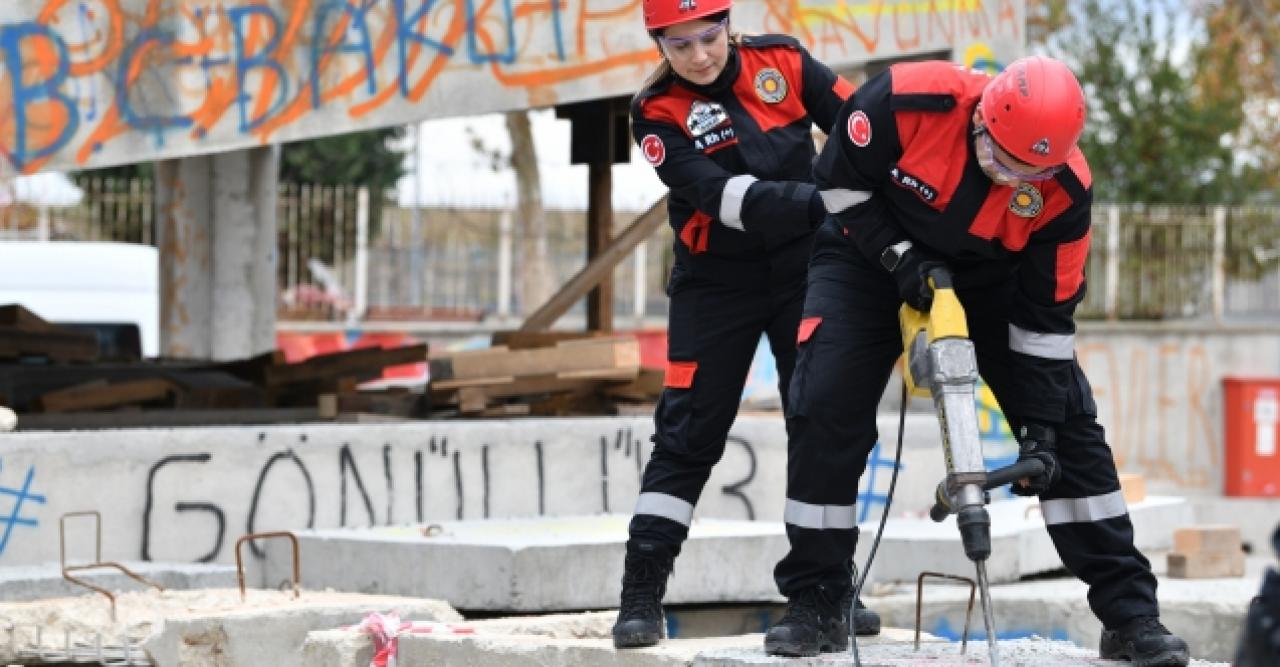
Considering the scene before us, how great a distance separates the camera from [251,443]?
9.05m

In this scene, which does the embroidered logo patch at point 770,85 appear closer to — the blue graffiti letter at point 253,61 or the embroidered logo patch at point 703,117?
the embroidered logo patch at point 703,117

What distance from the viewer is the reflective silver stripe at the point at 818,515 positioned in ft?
17.7

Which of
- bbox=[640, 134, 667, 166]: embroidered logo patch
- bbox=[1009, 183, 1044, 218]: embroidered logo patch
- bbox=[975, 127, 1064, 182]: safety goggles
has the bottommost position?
bbox=[1009, 183, 1044, 218]: embroidered logo patch

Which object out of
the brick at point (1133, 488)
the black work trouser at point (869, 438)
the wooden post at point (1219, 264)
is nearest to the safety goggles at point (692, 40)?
the black work trouser at point (869, 438)

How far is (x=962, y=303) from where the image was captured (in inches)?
211

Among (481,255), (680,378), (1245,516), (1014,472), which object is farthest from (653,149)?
(481,255)

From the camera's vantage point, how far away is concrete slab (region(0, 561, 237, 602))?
7.61 meters

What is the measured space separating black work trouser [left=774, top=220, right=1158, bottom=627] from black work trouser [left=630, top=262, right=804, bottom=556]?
19.1 inches

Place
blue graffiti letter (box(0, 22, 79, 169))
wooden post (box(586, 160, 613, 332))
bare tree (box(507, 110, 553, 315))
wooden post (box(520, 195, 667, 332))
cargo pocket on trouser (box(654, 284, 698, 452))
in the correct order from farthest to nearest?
bare tree (box(507, 110, 553, 315))
wooden post (box(586, 160, 613, 332))
wooden post (box(520, 195, 667, 332))
blue graffiti letter (box(0, 22, 79, 169))
cargo pocket on trouser (box(654, 284, 698, 452))

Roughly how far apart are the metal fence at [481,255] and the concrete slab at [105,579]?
14395 mm

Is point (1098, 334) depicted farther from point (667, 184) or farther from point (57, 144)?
point (667, 184)

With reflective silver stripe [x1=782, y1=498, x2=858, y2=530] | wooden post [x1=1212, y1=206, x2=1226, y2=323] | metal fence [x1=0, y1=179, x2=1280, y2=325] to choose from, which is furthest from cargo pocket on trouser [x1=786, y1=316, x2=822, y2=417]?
wooden post [x1=1212, y1=206, x2=1226, y2=323]

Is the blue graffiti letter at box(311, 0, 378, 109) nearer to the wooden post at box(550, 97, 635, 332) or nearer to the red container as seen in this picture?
the wooden post at box(550, 97, 635, 332)

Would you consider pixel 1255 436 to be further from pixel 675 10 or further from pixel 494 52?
pixel 675 10
